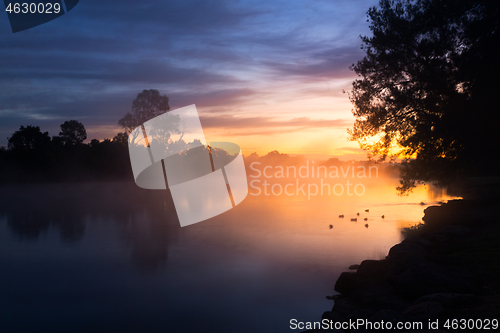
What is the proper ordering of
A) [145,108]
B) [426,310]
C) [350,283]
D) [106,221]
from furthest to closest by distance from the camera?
[145,108] → [106,221] → [350,283] → [426,310]

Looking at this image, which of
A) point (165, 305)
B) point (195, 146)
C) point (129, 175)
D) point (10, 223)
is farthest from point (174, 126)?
point (165, 305)

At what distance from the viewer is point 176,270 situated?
12570 millimetres

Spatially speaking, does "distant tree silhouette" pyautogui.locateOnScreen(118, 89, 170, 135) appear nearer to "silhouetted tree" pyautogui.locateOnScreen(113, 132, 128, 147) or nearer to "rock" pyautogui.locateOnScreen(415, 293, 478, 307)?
"silhouetted tree" pyautogui.locateOnScreen(113, 132, 128, 147)

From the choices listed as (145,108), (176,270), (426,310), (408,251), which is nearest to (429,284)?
(426,310)

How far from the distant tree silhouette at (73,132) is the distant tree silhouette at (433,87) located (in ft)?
210

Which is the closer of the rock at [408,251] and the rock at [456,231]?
the rock at [408,251]

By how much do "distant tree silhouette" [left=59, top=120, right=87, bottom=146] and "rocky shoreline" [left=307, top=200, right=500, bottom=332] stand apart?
68298 millimetres

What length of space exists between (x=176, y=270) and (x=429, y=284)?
8.69 metres

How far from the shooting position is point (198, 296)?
992cm

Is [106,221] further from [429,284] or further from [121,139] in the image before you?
[121,139]

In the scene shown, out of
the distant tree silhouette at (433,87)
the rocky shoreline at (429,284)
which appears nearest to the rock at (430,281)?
the rocky shoreline at (429,284)

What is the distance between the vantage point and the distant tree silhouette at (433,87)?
40.9 feet

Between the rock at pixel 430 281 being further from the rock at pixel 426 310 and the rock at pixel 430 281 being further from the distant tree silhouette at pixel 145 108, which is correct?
the distant tree silhouette at pixel 145 108

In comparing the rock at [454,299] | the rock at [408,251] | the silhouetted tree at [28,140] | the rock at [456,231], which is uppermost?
the silhouetted tree at [28,140]
